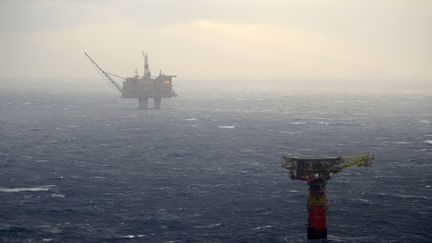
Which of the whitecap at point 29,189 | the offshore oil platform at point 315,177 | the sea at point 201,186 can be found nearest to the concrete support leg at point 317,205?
the offshore oil platform at point 315,177

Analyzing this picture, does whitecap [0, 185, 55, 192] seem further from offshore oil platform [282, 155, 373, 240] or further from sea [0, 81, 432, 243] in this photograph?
offshore oil platform [282, 155, 373, 240]

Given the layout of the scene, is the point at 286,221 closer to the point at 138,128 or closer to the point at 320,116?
the point at 138,128

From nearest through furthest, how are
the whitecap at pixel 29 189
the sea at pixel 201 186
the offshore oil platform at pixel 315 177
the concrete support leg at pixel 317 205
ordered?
the offshore oil platform at pixel 315 177
the concrete support leg at pixel 317 205
the sea at pixel 201 186
the whitecap at pixel 29 189

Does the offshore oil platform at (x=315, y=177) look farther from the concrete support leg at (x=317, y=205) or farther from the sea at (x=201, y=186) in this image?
the sea at (x=201, y=186)

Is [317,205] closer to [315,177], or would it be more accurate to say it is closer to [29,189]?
[315,177]

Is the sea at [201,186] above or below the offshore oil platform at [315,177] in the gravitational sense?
below

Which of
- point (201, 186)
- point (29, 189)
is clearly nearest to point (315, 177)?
point (201, 186)

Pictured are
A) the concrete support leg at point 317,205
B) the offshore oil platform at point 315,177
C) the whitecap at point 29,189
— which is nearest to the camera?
the offshore oil platform at point 315,177

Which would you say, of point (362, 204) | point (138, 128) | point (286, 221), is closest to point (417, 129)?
point (138, 128)

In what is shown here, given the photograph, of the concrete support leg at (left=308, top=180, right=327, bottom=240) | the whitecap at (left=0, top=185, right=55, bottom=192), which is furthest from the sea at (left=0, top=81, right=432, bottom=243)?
the concrete support leg at (left=308, top=180, right=327, bottom=240)
